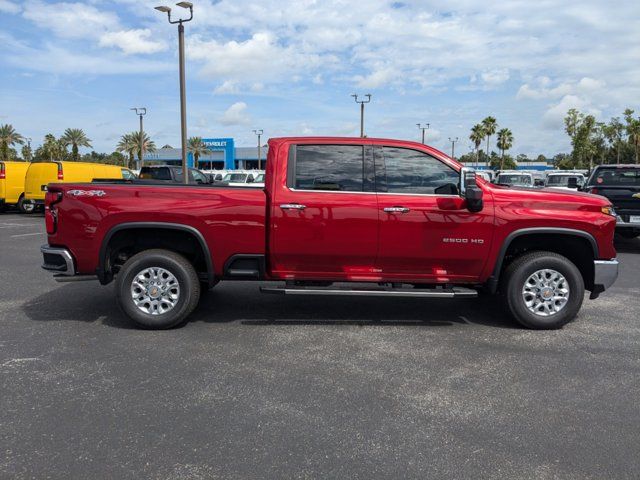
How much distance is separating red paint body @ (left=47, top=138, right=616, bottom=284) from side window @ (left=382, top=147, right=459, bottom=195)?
114 millimetres

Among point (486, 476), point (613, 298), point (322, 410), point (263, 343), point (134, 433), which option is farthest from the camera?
point (613, 298)

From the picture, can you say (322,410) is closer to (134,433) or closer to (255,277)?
(134,433)

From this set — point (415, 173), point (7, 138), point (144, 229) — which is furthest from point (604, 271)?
point (7, 138)

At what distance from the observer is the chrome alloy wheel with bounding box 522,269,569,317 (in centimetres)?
545

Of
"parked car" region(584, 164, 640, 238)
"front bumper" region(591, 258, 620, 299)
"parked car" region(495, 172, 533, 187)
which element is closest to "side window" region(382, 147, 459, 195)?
"front bumper" region(591, 258, 620, 299)

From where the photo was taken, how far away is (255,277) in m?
5.44

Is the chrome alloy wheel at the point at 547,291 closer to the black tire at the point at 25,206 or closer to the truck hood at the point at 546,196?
the truck hood at the point at 546,196

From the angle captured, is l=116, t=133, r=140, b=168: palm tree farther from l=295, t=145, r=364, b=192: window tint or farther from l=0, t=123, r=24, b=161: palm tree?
l=295, t=145, r=364, b=192: window tint

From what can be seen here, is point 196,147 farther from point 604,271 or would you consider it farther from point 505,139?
point 604,271

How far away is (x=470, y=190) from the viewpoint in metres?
5.11

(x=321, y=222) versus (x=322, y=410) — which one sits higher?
(x=321, y=222)

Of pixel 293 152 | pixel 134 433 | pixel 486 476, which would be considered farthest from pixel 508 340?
pixel 134 433

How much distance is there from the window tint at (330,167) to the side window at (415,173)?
310 millimetres

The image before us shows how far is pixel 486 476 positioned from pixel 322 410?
1.17m
